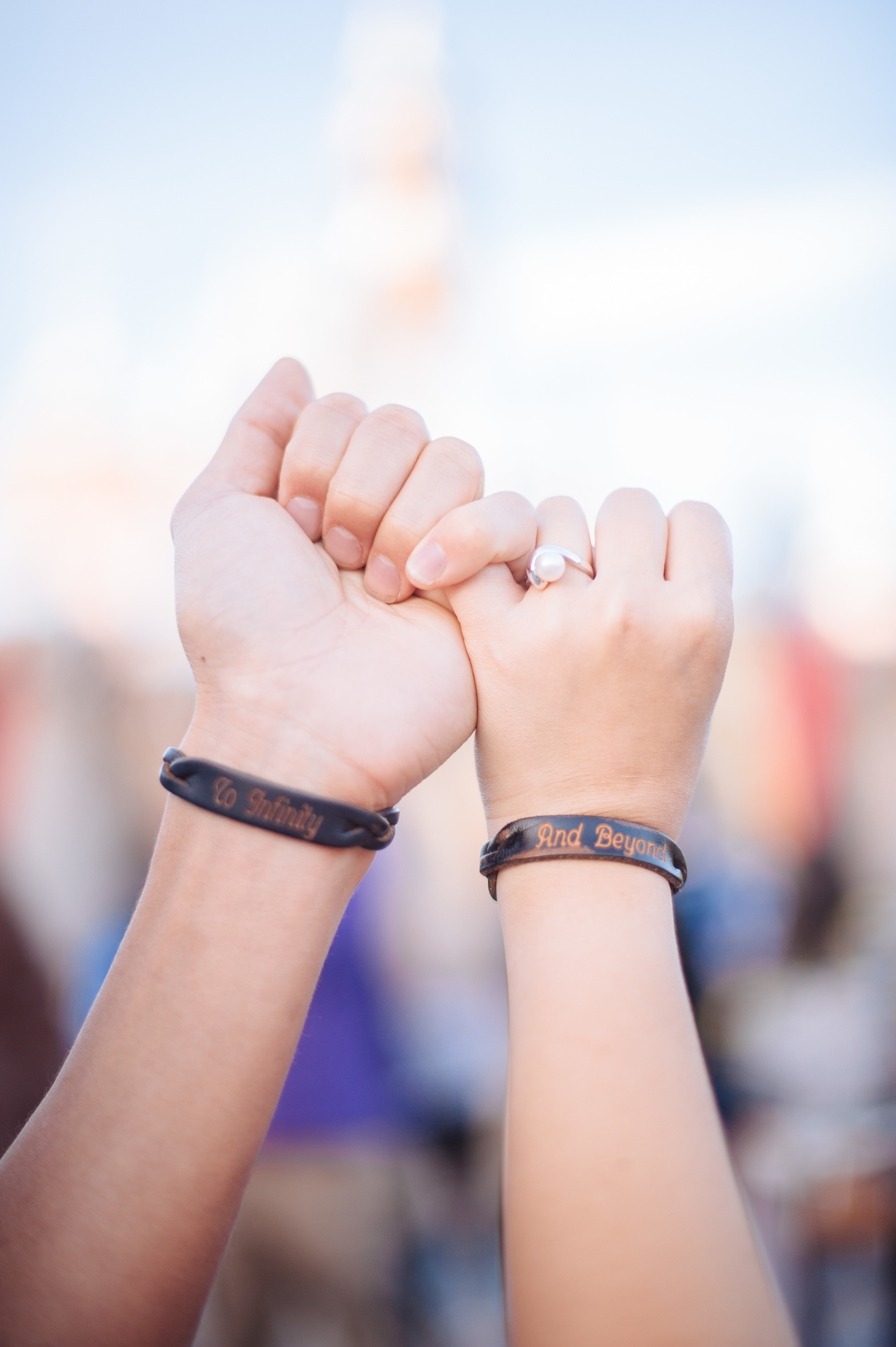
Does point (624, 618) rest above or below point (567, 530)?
below

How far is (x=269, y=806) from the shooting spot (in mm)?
1124

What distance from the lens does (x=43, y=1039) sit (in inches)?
93.3

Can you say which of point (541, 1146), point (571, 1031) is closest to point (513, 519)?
point (571, 1031)

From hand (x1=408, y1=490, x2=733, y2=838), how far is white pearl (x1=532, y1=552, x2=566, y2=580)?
0.02 meters

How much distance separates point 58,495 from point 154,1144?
6398 mm

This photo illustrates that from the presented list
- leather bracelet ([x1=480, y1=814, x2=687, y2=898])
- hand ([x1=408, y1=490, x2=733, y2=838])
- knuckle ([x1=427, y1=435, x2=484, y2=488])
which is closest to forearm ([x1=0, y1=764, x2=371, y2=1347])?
leather bracelet ([x1=480, y1=814, x2=687, y2=898])

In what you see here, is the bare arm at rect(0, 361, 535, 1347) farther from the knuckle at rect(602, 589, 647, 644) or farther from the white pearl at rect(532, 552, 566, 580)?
the knuckle at rect(602, 589, 647, 644)

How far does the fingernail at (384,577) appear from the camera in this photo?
4.80 feet

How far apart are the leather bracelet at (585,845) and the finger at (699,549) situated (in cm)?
44

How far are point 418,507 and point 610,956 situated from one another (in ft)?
2.74

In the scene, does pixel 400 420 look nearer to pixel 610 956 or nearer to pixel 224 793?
pixel 224 793

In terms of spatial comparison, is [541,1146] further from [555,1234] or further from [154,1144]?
[154,1144]

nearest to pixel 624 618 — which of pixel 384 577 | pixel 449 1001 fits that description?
pixel 384 577

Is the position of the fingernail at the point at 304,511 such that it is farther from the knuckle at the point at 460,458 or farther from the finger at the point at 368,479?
the knuckle at the point at 460,458
